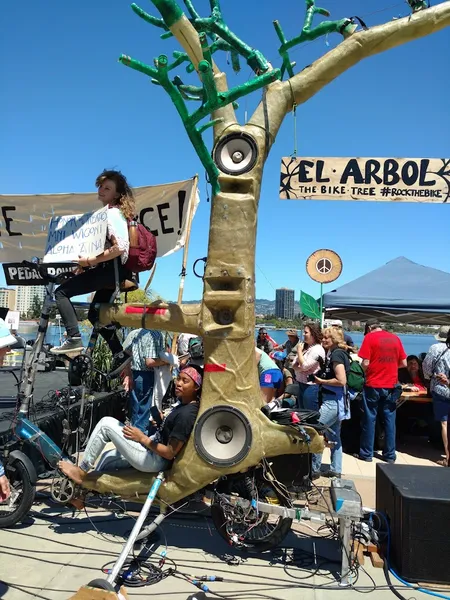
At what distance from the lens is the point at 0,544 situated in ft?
13.1

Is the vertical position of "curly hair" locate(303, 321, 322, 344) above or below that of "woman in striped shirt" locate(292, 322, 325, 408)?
above

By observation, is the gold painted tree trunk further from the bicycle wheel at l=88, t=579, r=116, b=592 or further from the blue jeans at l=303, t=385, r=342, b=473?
the blue jeans at l=303, t=385, r=342, b=473

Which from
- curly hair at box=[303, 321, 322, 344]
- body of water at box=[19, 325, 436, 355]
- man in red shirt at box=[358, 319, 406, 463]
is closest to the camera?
body of water at box=[19, 325, 436, 355]

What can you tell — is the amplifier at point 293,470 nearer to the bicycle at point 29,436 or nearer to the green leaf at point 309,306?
the bicycle at point 29,436

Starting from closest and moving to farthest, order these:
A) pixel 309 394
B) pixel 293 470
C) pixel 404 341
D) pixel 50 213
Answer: pixel 293 470 → pixel 309 394 → pixel 50 213 → pixel 404 341

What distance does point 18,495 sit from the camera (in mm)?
4309

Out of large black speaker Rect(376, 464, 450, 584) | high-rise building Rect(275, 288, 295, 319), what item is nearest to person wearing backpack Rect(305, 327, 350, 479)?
large black speaker Rect(376, 464, 450, 584)

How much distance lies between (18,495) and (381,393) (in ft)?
16.6

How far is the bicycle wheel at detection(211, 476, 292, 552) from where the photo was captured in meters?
3.84

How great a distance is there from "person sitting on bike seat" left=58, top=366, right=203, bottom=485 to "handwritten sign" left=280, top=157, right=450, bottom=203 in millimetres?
4144

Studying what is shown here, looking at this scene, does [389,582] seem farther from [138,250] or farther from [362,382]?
[362,382]

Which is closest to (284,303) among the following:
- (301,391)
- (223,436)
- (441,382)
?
(441,382)

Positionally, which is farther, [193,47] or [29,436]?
[29,436]

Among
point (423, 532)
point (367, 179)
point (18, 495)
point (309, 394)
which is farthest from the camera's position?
point (367, 179)
